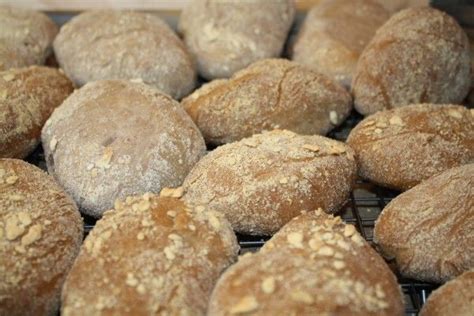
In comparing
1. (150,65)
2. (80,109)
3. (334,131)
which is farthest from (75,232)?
(334,131)

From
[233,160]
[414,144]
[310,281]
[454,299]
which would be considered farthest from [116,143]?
[454,299]

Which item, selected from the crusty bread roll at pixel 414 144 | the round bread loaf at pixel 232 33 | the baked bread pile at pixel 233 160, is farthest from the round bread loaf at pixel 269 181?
the round bread loaf at pixel 232 33

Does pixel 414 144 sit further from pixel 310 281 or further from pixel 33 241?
pixel 33 241

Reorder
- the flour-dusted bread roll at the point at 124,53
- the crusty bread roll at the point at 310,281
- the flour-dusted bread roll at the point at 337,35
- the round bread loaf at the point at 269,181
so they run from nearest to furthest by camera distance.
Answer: the crusty bread roll at the point at 310,281 < the round bread loaf at the point at 269,181 < the flour-dusted bread roll at the point at 124,53 < the flour-dusted bread roll at the point at 337,35

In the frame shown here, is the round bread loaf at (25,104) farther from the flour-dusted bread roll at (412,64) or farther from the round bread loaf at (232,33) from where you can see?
the flour-dusted bread roll at (412,64)

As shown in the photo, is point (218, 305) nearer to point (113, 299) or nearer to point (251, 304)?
point (251, 304)
